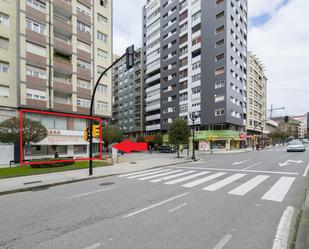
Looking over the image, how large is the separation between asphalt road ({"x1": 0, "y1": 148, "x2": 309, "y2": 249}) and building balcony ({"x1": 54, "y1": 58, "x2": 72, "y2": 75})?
20880 millimetres

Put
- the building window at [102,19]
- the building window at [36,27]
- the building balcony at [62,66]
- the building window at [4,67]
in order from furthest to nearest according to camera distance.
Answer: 1. the building window at [102,19]
2. the building balcony at [62,66]
3. the building window at [36,27]
4. the building window at [4,67]

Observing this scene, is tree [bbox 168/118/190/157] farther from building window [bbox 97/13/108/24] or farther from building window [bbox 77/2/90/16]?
building window [bbox 77/2/90/16]

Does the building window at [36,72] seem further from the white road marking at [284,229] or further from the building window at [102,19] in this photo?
the white road marking at [284,229]

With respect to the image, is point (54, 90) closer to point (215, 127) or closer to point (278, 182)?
point (278, 182)

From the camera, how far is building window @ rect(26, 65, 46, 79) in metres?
23.3

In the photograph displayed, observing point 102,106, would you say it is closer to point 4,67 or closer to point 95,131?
point 4,67

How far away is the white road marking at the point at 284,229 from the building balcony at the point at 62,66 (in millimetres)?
27223

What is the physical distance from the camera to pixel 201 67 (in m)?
46.1

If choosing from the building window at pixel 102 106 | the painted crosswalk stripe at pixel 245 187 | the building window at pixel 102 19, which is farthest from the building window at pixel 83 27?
the painted crosswalk stripe at pixel 245 187

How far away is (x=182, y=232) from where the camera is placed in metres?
4.38

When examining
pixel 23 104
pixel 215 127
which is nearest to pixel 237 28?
pixel 215 127

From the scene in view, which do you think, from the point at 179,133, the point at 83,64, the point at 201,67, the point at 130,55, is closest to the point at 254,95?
the point at 201,67

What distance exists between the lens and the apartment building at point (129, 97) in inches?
2559

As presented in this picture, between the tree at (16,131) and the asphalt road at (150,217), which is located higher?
the tree at (16,131)
